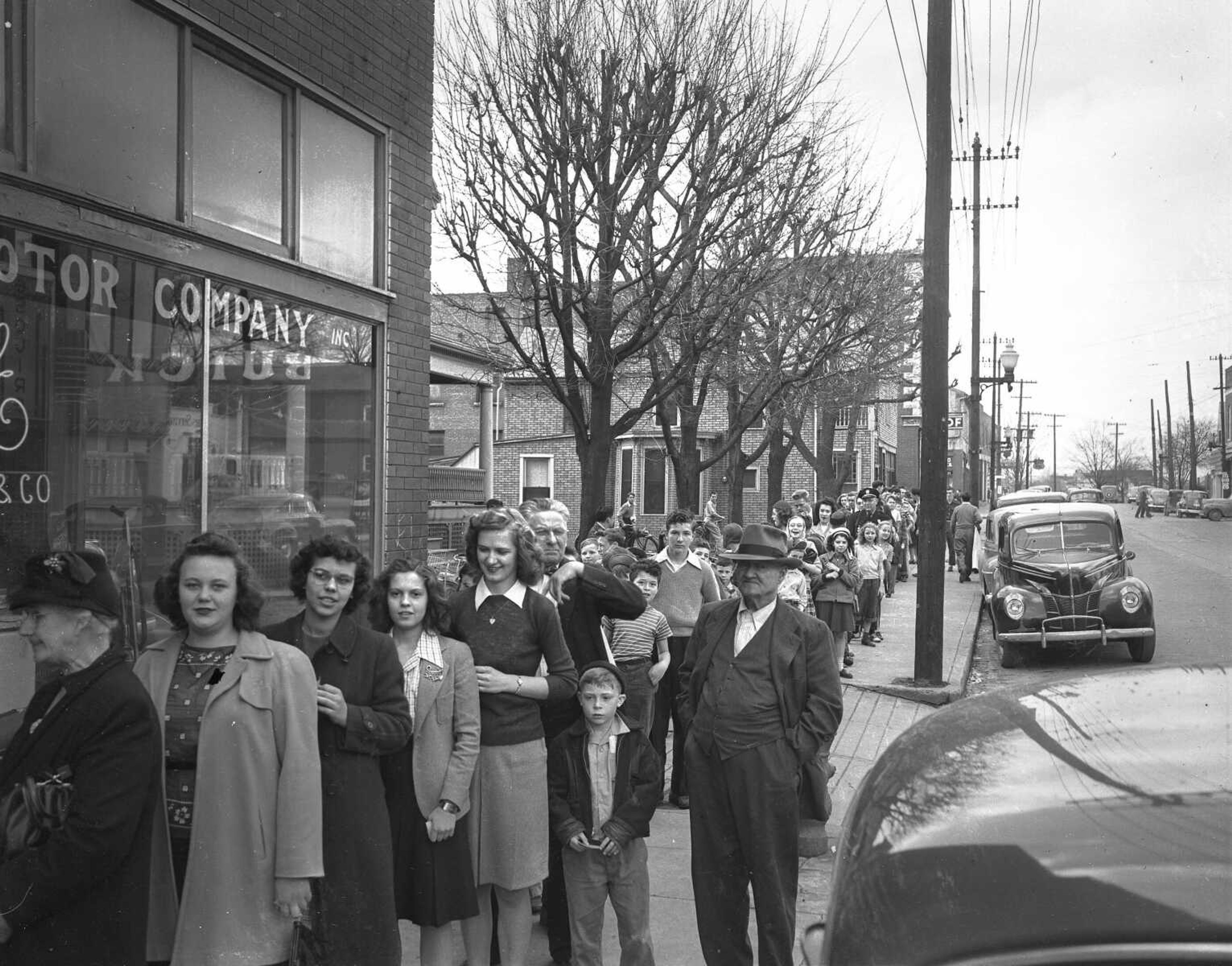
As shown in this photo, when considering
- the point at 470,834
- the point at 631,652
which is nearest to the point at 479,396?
the point at 631,652

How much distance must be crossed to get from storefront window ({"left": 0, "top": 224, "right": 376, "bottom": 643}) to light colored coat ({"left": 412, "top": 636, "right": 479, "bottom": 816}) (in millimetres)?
2003

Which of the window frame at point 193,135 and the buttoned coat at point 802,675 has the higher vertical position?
the window frame at point 193,135

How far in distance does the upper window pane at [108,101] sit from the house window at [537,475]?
99.0ft

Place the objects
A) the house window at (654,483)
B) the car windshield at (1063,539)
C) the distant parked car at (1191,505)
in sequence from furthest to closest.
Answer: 1. the distant parked car at (1191,505)
2. the house window at (654,483)
3. the car windshield at (1063,539)

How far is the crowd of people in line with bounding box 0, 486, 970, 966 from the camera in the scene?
2.92 metres

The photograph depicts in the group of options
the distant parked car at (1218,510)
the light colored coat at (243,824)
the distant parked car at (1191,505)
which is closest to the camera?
the light colored coat at (243,824)

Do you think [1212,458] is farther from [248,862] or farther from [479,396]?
[248,862]

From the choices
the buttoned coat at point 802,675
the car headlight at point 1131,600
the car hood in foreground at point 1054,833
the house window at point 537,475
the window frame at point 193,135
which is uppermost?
the window frame at point 193,135

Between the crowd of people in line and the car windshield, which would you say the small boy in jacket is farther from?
the car windshield

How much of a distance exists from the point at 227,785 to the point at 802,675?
219 cm

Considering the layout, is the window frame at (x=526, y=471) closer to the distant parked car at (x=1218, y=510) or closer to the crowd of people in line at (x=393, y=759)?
the crowd of people in line at (x=393, y=759)

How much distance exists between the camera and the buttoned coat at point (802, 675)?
4.23m

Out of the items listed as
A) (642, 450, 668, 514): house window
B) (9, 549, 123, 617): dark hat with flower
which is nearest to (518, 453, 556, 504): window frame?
(642, 450, 668, 514): house window

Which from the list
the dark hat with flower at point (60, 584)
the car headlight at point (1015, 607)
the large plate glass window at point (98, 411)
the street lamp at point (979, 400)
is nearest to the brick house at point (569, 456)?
the street lamp at point (979, 400)
